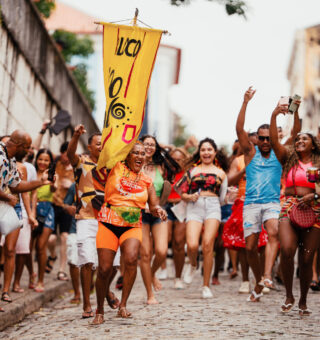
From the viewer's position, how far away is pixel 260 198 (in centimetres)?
826

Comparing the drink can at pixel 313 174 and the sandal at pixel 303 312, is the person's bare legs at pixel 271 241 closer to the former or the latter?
the sandal at pixel 303 312

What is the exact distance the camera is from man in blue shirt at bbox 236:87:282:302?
8148 millimetres

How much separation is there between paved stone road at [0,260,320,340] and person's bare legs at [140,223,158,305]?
143 millimetres

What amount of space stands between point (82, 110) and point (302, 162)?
1233 centimetres

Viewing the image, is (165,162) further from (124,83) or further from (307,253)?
(307,253)

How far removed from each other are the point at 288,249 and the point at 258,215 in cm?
139

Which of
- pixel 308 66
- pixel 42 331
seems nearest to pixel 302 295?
pixel 42 331

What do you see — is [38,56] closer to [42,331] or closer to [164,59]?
[42,331]

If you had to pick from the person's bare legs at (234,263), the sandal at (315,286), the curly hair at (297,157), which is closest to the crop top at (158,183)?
the curly hair at (297,157)

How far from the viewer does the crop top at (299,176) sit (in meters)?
7.12

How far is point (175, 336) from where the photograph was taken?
541 centimetres

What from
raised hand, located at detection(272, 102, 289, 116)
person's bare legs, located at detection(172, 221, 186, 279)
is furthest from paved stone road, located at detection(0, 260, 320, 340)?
raised hand, located at detection(272, 102, 289, 116)

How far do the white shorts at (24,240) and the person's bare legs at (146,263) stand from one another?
1.60 m

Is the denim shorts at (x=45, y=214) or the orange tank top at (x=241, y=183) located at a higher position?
the orange tank top at (x=241, y=183)
